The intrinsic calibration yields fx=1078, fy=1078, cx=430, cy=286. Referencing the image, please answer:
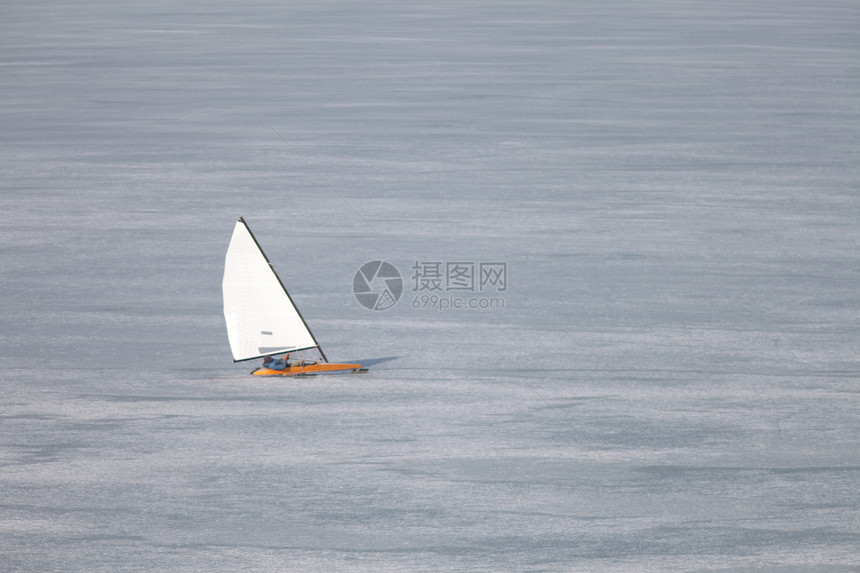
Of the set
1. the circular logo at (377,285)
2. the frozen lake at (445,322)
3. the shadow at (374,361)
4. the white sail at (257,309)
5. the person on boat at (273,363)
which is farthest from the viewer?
the circular logo at (377,285)

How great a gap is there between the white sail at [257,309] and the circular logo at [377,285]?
364 cm

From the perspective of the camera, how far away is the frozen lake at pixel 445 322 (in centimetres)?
1243

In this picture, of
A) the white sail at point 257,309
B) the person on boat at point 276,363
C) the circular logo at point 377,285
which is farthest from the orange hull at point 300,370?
the circular logo at point 377,285

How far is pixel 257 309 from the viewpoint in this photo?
14.8m

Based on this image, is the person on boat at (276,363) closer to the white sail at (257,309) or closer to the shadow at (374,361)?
the white sail at (257,309)

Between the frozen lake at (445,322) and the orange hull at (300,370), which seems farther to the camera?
the orange hull at (300,370)

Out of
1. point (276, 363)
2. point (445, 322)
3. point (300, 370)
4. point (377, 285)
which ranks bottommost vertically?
point (300, 370)

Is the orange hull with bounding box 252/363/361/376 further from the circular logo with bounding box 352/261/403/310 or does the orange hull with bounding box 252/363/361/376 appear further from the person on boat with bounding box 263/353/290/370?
the circular logo with bounding box 352/261/403/310

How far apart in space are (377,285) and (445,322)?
6.73 feet

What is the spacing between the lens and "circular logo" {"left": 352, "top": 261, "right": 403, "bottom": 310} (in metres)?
18.7

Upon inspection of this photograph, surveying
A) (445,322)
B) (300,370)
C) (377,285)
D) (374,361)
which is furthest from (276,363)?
(377,285)

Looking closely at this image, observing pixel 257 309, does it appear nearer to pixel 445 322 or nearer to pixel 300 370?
pixel 300 370

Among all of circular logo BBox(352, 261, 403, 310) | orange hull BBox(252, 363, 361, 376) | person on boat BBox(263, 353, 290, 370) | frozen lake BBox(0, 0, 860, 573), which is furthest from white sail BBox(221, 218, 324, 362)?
circular logo BBox(352, 261, 403, 310)

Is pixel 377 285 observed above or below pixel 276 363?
above
